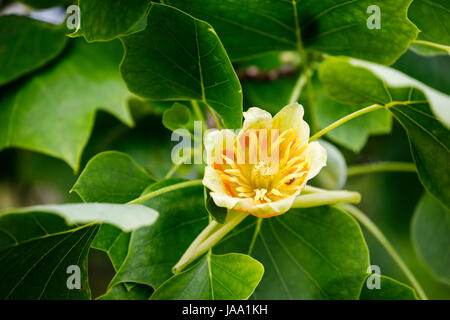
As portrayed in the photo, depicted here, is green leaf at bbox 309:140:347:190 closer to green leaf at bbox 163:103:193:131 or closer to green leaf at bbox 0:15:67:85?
green leaf at bbox 163:103:193:131

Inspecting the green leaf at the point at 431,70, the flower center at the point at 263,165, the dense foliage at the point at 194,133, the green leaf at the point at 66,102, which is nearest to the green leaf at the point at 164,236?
the dense foliage at the point at 194,133

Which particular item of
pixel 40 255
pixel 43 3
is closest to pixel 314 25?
pixel 40 255

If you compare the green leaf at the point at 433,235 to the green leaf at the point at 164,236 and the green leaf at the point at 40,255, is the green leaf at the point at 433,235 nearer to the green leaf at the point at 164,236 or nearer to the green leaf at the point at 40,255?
the green leaf at the point at 164,236

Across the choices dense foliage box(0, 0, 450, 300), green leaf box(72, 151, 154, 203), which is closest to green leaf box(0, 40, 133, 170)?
dense foliage box(0, 0, 450, 300)

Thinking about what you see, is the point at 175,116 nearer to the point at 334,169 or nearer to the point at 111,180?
the point at 111,180

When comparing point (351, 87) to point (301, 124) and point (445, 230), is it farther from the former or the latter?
point (445, 230)

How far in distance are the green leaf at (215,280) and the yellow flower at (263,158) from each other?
0.07 m

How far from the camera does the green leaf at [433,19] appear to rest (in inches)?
18.9

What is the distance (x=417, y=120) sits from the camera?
1.37 ft

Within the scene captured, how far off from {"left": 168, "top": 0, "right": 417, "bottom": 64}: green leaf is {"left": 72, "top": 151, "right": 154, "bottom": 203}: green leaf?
0.56 ft

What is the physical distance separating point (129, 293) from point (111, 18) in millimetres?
262

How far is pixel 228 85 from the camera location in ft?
1.34

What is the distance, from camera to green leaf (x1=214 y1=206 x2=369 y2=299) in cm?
47

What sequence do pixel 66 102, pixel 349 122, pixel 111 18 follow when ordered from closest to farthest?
1. pixel 111 18
2. pixel 66 102
3. pixel 349 122
